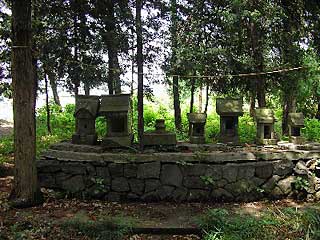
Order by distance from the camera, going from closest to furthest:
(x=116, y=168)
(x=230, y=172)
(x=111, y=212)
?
(x=111, y=212) → (x=116, y=168) → (x=230, y=172)

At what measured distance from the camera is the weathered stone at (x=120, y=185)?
5.98 meters

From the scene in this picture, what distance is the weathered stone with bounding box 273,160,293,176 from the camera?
623 centimetres

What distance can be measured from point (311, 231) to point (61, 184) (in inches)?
162

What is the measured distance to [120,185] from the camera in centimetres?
597

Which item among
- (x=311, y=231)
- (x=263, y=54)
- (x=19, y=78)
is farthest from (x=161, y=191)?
(x=263, y=54)

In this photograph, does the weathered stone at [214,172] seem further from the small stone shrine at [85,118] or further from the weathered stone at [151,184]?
the small stone shrine at [85,118]

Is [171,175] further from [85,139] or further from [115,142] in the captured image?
[85,139]

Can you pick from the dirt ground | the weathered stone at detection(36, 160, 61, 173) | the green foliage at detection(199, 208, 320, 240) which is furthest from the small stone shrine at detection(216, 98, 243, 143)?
the weathered stone at detection(36, 160, 61, 173)

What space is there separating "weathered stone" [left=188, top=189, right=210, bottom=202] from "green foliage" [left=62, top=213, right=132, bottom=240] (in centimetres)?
143

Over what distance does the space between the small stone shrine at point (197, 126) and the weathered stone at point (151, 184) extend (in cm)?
142

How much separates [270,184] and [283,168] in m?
0.38

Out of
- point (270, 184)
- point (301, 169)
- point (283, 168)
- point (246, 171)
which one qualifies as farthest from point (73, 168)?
point (301, 169)

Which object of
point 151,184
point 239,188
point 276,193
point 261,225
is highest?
point 151,184

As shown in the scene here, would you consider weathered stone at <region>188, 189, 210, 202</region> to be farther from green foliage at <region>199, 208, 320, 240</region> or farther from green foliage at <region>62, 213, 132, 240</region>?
green foliage at <region>62, 213, 132, 240</region>
